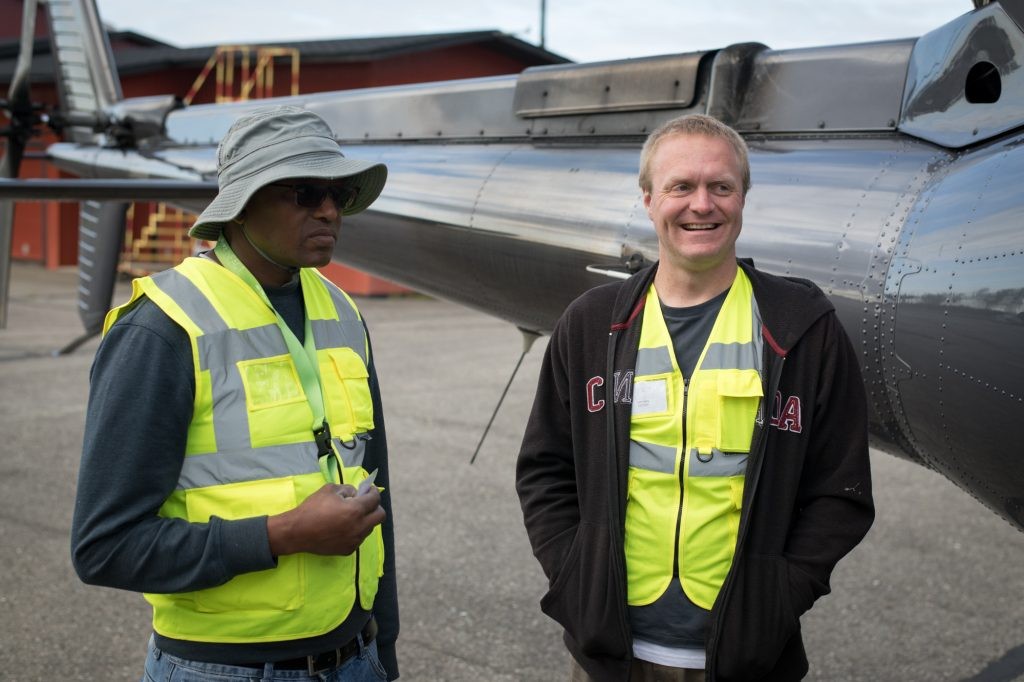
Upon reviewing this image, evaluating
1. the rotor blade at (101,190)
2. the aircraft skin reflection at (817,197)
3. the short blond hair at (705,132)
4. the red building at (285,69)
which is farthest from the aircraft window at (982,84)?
the red building at (285,69)

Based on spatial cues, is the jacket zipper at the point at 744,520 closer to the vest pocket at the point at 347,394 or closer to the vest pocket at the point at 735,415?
the vest pocket at the point at 735,415

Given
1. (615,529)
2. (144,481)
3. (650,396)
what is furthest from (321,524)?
(650,396)

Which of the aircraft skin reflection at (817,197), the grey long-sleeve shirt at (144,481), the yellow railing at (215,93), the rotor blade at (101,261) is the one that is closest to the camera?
the grey long-sleeve shirt at (144,481)

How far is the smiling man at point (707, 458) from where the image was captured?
5.84 feet

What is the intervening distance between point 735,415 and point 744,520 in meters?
0.19

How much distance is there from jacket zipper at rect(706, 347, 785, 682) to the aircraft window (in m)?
1.83

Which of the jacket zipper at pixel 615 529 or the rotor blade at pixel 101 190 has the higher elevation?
the rotor blade at pixel 101 190

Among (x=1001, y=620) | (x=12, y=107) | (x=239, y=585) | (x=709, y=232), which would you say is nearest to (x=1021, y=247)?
(x=709, y=232)

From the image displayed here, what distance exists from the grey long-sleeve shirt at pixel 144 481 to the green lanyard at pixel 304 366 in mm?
192

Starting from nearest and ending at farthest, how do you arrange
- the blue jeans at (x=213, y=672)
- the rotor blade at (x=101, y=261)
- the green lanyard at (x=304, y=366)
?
the blue jeans at (x=213, y=672) < the green lanyard at (x=304, y=366) < the rotor blade at (x=101, y=261)

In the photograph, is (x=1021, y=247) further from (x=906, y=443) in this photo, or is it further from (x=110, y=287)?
(x=110, y=287)

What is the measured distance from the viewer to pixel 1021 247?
8.22 ft

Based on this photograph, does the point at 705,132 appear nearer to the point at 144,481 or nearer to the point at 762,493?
the point at 762,493

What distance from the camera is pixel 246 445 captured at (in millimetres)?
1725
